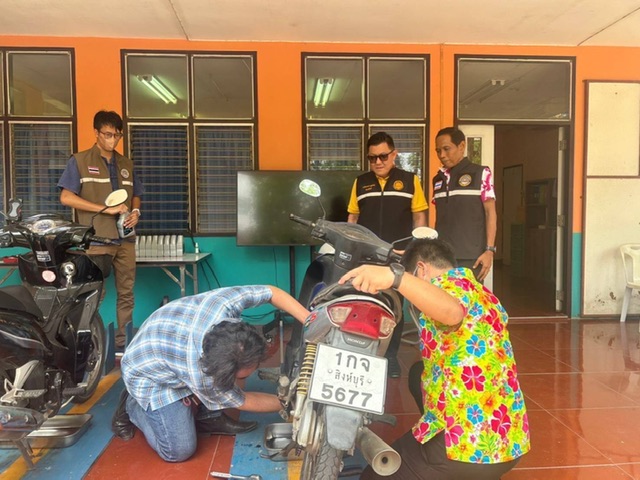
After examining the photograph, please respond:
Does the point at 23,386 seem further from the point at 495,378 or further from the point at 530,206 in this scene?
the point at 530,206

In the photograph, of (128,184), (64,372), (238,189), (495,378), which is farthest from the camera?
(238,189)

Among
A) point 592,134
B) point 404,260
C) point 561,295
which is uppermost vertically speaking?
point 592,134

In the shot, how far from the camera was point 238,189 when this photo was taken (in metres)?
4.39

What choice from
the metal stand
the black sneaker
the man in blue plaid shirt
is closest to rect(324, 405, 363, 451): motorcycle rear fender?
the man in blue plaid shirt

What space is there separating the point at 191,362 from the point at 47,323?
1.00 metres

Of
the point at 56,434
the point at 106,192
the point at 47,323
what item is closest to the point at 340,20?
the point at 106,192

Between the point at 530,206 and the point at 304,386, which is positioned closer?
the point at 304,386

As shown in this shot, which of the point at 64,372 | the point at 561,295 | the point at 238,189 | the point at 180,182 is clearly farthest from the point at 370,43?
the point at 64,372

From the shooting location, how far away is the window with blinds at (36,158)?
4.72m

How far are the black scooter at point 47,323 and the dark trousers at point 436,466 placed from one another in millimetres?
1562

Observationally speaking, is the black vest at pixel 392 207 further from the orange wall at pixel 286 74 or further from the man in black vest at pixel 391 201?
the orange wall at pixel 286 74

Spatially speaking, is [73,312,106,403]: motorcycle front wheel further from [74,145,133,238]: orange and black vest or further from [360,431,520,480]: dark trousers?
[360,431,520,480]: dark trousers

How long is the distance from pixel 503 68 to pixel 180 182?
363 cm

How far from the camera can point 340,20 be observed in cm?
430
